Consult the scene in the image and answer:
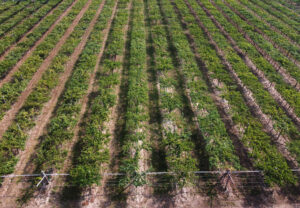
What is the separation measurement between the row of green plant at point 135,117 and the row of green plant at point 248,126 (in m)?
9.44

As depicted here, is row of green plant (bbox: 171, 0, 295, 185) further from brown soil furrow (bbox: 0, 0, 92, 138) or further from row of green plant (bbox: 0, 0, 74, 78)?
row of green plant (bbox: 0, 0, 74, 78)

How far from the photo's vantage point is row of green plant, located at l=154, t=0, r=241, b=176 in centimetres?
1714

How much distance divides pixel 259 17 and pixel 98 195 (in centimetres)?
4995

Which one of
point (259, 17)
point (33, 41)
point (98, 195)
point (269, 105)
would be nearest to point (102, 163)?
point (98, 195)

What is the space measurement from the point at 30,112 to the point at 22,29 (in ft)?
78.6

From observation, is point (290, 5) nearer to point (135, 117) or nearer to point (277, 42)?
point (277, 42)

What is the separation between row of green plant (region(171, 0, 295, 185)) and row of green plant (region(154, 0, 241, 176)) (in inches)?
69.4

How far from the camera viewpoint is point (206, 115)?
69.1 feet

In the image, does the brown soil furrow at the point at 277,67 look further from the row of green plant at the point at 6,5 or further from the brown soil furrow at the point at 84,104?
the row of green plant at the point at 6,5

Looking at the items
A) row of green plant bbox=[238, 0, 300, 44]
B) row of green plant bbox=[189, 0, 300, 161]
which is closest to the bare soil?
row of green plant bbox=[189, 0, 300, 161]

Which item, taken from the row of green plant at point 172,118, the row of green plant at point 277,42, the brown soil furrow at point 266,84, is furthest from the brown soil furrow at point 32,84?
the row of green plant at point 277,42

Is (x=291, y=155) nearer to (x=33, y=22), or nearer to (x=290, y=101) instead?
(x=290, y=101)

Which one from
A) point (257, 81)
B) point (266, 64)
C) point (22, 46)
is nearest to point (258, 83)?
point (257, 81)

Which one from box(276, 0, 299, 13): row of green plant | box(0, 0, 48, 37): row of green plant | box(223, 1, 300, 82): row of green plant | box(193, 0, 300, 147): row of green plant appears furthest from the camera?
box(276, 0, 299, 13): row of green plant
